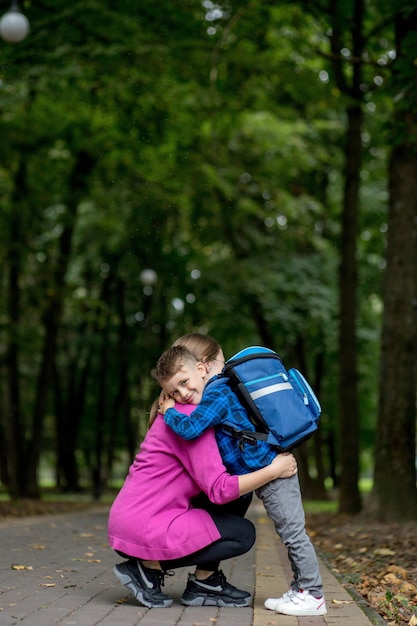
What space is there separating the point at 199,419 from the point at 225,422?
0.16 m

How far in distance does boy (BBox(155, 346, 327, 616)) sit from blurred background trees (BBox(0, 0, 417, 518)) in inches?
89.2

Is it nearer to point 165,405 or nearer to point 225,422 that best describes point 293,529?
point 225,422

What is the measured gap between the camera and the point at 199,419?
202 inches

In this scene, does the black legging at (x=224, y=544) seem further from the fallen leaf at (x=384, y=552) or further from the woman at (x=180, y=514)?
the fallen leaf at (x=384, y=552)

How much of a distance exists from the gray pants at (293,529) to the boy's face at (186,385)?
64cm

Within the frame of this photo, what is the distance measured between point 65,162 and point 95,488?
10.1 m

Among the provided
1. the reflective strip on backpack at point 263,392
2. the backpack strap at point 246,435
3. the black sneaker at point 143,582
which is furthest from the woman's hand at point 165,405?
the black sneaker at point 143,582

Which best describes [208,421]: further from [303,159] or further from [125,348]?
[125,348]

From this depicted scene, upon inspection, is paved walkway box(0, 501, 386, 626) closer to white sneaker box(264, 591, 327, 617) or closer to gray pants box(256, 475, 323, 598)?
white sneaker box(264, 591, 327, 617)

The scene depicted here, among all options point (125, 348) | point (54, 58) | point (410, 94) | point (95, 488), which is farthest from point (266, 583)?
point (125, 348)

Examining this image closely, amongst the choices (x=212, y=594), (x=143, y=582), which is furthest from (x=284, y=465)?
(x=143, y=582)

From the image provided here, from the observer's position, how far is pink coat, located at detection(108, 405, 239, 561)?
522 centimetres

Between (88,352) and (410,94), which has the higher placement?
(410,94)

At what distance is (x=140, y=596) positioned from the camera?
5.39 m
